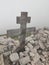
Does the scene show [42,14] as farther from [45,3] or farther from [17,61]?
[17,61]

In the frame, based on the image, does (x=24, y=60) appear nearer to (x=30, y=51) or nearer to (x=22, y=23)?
(x=30, y=51)

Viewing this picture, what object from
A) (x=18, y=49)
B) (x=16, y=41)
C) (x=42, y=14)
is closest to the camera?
(x=18, y=49)

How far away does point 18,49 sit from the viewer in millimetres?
1948

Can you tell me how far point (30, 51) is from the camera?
6.37ft

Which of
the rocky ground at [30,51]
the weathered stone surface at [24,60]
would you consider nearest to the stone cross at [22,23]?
the rocky ground at [30,51]

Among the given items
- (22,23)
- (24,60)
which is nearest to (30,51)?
(24,60)

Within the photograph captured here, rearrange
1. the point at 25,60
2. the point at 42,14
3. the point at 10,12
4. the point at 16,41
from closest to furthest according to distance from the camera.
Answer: the point at 25,60 < the point at 16,41 < the point at 10,12 < the point at 42,14

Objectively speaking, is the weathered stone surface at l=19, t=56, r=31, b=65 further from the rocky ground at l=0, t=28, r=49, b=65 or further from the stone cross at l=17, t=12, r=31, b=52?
the stone cross at l=17, t=12, r=31, b=52

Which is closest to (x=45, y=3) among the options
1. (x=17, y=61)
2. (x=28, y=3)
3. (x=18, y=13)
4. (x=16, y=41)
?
(x=28, y=3)

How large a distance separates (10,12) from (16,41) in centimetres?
44

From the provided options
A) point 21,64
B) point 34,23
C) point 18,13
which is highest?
point 18,13

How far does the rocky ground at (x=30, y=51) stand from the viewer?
1827mm

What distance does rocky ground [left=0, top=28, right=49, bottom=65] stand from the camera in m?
1.83

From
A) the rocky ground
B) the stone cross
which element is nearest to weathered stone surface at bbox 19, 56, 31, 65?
the rocky ground
